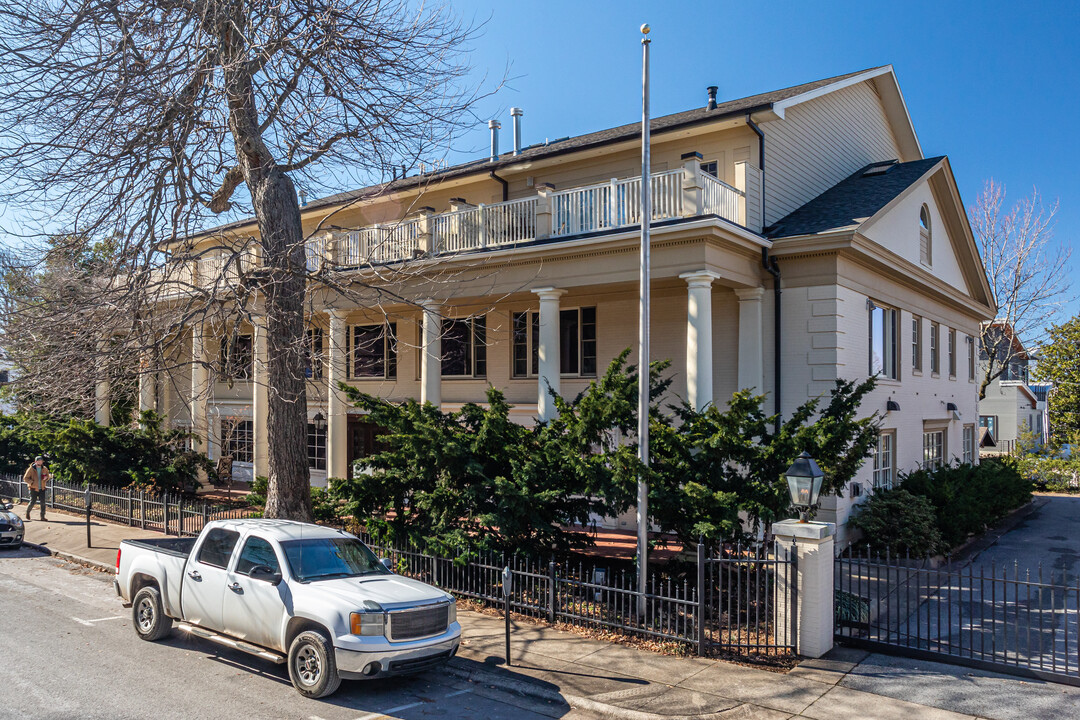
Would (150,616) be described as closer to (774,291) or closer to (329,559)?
(329,559)

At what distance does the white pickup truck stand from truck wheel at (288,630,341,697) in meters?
0.01

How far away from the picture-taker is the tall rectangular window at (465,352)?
69.9 feet

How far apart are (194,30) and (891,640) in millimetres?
14124

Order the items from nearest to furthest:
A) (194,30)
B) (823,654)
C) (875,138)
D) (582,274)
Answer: (823,654), (194,30), (582,274), (875,138)

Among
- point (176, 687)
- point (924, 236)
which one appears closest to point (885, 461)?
point (924, 236)

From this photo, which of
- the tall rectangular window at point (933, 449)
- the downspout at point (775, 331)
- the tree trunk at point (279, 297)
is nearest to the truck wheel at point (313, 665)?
the tree trunk at point (279, 297)

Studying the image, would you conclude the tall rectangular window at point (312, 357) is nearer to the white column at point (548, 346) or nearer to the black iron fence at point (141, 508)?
the black iron fence at point (141, 508)

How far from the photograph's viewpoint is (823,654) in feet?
30.7

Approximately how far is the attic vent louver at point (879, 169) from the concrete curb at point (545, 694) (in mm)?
17408

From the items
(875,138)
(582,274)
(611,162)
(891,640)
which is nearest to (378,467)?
(582,274)

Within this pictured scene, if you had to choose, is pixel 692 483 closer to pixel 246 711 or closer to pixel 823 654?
pixel 823 654

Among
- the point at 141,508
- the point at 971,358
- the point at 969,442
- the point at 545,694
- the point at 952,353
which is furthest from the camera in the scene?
the point at 969,442

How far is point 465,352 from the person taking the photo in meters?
21.8

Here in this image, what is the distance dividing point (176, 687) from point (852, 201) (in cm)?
1696
